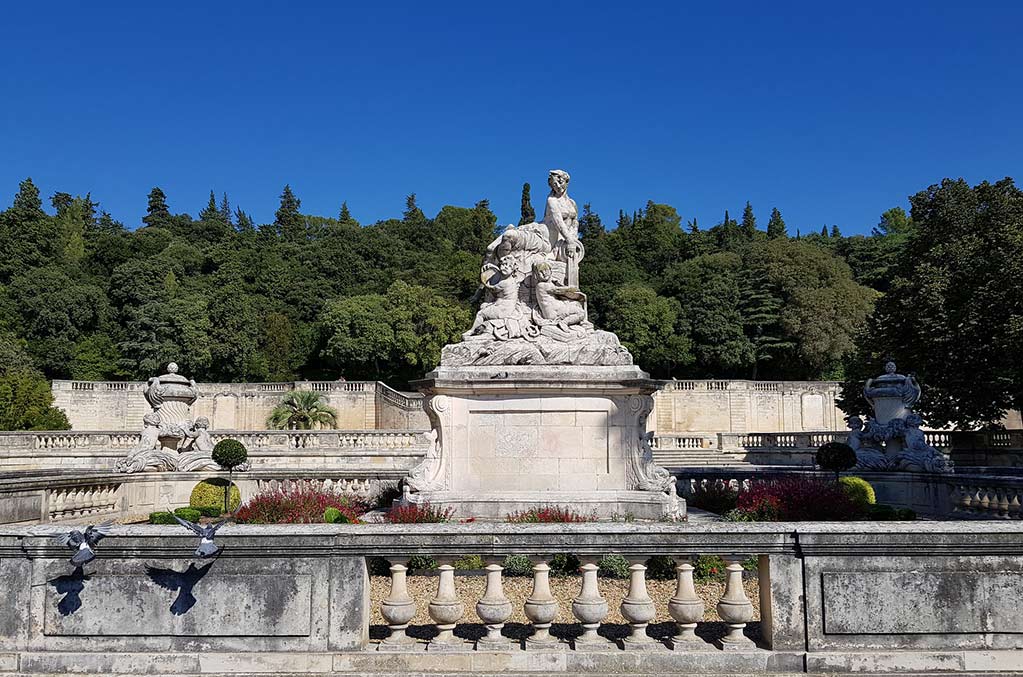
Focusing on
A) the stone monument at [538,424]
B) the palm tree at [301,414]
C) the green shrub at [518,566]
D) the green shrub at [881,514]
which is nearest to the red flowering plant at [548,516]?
the stone monument at [538,424]

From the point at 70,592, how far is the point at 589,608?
347 centimetres

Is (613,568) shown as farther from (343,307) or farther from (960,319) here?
(343,307)

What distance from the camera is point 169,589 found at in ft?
17.8

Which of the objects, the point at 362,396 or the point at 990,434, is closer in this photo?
the point at 990,434

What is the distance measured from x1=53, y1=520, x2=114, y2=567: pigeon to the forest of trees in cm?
4752

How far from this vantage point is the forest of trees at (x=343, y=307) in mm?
58281

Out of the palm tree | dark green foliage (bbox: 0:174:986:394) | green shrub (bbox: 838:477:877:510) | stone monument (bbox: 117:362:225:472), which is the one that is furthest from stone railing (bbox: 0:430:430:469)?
dark green foliage (bbox: 0:174:986:394)

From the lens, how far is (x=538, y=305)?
14.3 meters

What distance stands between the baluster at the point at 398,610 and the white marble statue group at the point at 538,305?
803cm

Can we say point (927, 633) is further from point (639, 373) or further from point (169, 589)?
point (639, 373)

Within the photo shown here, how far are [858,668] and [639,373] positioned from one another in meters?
8.19

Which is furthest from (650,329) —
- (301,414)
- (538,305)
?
(538,305)

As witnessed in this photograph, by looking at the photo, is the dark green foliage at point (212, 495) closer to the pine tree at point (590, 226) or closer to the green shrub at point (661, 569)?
the green shrub at point (661, 569)

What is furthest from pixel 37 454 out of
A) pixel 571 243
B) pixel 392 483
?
pixel 571 243
